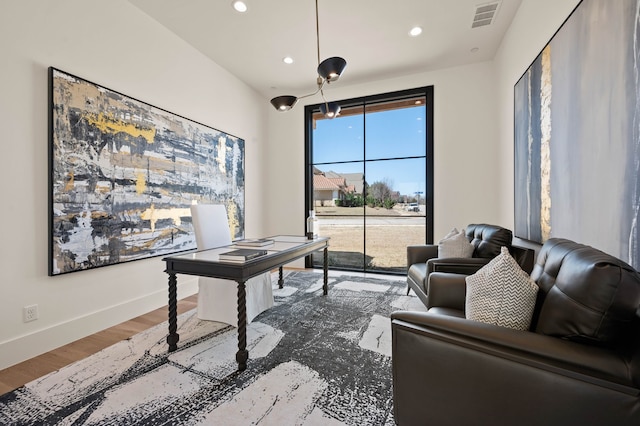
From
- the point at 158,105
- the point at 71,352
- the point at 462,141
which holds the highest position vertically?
the point at 158,105

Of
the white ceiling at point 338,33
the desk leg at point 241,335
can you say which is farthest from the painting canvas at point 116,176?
the desk leg at point 241,335

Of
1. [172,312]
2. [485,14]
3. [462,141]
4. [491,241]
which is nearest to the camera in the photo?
[172,312]

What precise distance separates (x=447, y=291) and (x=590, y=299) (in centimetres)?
96

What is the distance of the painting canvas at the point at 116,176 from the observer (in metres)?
2.27

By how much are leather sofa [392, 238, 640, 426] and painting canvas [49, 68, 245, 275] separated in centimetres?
266

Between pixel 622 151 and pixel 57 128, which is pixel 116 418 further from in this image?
pixel 622 151

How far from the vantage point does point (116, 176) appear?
2.68 metres

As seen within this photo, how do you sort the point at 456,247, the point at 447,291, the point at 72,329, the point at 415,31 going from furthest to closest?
the point at 415,31, the point at 456,247, the point at 72,329, the point at 447,291

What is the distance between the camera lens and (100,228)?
2.54 metres

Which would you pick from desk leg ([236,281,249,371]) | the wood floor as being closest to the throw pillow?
desk leg ([236,281,249,371])

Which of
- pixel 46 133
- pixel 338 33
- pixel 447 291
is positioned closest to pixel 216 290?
pixel 46 133

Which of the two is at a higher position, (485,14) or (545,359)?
(485,14)

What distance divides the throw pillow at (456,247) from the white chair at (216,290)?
6.10ft

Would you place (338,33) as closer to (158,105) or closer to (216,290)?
(158,105)
